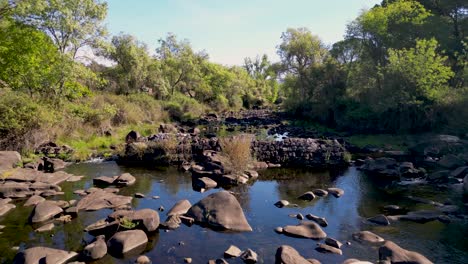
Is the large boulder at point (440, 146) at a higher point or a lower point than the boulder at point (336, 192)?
higher

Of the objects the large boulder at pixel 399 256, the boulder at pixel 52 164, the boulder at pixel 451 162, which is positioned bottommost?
the large boulder at pixel 399 256

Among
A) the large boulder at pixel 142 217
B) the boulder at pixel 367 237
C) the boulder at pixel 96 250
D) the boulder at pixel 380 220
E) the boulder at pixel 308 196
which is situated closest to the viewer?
the boulder at pixel 96 250

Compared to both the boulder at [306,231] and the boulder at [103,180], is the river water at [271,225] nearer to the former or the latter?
the boulder at [306,231]

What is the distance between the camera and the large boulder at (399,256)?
11641mm

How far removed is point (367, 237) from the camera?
1392 centimetres

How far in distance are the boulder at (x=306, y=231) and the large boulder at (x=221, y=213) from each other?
5.40 feet

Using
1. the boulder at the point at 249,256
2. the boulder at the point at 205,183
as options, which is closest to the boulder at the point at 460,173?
the boulder at the point at 205,183

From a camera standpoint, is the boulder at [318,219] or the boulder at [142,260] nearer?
the boulder at [142,260]

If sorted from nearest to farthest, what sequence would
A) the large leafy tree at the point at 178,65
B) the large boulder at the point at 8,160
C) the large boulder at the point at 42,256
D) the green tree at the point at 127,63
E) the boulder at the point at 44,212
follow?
the large boulder at the point at 42,256 < the boulder at the point at 44,212 < the large boulder at the point at 8,160 < the green tree at the point at 127,63 < the large leafy tree at the point at 178,65

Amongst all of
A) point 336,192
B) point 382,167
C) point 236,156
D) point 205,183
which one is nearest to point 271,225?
point 336,192

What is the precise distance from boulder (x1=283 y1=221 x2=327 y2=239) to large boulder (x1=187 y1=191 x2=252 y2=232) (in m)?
1.65

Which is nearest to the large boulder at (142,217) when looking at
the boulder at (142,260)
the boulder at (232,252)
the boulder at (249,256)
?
the boulder at (142,260)

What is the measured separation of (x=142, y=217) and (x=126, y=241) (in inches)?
81.3

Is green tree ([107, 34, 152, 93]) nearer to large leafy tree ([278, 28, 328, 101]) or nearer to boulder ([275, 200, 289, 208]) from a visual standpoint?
large leafy tree ([278, 28, 328, 101])
